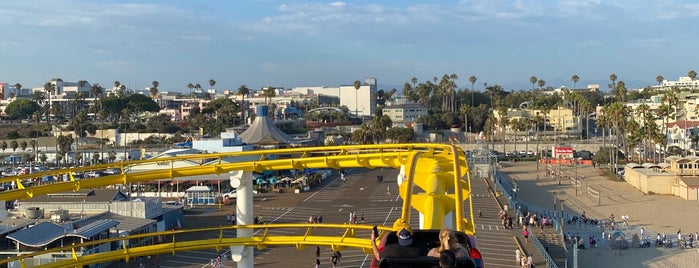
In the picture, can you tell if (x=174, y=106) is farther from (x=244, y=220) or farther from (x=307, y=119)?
(x=244, y=220)

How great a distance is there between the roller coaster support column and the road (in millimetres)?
11581

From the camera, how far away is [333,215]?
36.2m

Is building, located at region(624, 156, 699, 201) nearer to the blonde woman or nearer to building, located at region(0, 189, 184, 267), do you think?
building, located at region(0, 189, 184, 267)

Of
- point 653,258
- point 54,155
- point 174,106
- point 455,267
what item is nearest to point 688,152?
point 653,258

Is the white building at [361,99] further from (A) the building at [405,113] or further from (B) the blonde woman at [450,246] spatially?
(B) the blonde woman at [450,246]

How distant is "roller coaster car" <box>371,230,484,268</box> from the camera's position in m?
5.19

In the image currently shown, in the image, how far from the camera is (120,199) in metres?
31.8

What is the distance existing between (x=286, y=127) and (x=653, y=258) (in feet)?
246

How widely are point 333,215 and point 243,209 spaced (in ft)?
80.1

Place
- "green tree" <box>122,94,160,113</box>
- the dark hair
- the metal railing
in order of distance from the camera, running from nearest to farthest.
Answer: the dark hair → the metal railing → "green tree" <box>122,94,160,113</box>

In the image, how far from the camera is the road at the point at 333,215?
24094 millimetres

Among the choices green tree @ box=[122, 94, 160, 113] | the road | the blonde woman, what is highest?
green tree @ box=[122, 94, 160, 113]

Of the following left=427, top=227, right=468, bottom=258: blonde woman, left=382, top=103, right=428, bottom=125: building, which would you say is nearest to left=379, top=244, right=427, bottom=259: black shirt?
left=427, top=227, right=468, bottom=258: blonde woman

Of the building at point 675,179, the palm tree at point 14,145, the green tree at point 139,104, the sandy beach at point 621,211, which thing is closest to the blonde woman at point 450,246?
the sandy beach at point 621,211
